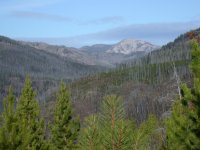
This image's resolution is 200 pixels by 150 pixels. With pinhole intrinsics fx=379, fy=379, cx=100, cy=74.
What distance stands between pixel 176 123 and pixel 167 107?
13970 cm

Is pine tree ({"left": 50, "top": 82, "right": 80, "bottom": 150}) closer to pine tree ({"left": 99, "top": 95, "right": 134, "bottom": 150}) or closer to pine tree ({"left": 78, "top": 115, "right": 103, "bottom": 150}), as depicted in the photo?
pine tree ({"left": 78, "top": 115, "right": 103, "bottom": 150})

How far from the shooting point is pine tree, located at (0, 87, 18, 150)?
11.1 metres

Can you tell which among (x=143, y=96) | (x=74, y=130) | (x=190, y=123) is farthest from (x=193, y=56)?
(x=143, y=96)

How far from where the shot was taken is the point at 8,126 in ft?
37.3

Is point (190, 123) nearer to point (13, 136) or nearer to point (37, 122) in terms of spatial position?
point (13, 136)

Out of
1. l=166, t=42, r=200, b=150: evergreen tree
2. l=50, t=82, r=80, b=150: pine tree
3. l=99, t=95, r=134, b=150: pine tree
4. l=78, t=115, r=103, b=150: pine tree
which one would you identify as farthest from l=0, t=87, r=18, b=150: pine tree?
l=50, t=82, r=80, b=150: pine tree

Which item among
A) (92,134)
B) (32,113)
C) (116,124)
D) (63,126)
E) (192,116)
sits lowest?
(63,126)

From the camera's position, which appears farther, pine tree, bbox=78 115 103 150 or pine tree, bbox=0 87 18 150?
pine tree, bbox=0 87 18 150

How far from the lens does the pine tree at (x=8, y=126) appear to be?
11.1 metres

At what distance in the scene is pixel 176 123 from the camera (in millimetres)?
12117

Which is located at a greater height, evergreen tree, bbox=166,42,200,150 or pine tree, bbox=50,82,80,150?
evergreen tree, bbox=166,42,200,150

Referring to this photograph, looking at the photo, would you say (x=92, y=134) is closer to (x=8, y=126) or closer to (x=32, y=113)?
(x=8, y=126)

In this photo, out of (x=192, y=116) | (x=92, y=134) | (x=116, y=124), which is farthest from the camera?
(x=192, y=116)

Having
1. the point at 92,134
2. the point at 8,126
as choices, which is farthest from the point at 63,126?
the point at 92,134
